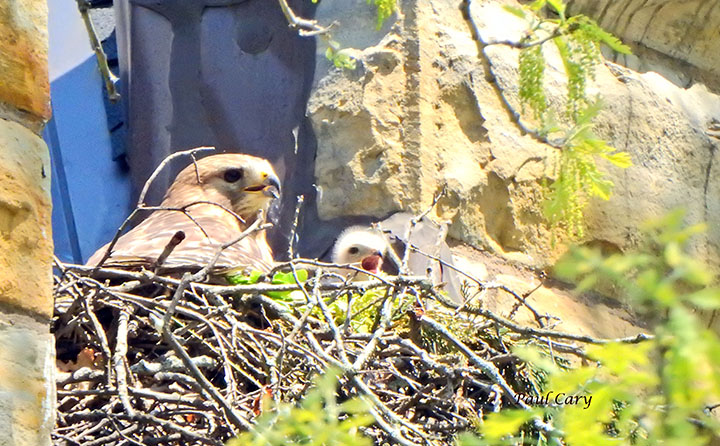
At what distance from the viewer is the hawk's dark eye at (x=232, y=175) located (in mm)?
3875

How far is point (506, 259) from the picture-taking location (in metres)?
3.34

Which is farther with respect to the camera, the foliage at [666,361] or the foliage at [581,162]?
the foliage at [581,162]

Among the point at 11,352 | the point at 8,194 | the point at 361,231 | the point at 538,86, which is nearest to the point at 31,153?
the point at 8,194

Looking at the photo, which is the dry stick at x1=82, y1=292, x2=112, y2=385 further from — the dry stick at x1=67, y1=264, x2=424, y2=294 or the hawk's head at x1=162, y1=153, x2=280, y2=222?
the hawk's head at x1=162, y1=153, x2=280, y2=222

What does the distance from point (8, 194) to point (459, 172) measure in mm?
2131

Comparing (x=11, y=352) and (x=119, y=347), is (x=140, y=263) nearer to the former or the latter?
(x=119, y=347)

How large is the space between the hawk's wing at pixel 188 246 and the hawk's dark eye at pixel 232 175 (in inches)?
6.8

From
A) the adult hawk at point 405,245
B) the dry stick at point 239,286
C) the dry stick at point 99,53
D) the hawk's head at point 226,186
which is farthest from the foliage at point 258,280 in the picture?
the dry stick at point 99,53

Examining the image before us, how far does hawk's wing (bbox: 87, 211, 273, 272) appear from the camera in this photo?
2.68m

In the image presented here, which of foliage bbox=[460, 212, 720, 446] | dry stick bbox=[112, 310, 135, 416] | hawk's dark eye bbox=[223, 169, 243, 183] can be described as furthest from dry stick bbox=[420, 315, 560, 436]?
hawk's dark eye bbox=[223, 169, 243, 183]

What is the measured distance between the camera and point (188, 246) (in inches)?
121

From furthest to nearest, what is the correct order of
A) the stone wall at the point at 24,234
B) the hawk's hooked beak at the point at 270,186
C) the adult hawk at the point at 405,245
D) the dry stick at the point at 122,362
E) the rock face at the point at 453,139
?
the hawk's hooked beak at the point at 270,186
the rock face at the point at 453,139
the adult hawk at the point at 405,245
the dry stick at the point at 122,362
the stone wall at the point at 24,234

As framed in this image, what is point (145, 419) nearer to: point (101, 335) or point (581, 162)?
point (101, 335)

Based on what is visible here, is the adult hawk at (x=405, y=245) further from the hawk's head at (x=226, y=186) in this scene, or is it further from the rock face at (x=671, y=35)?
the rock face at (x=671, y=35)
